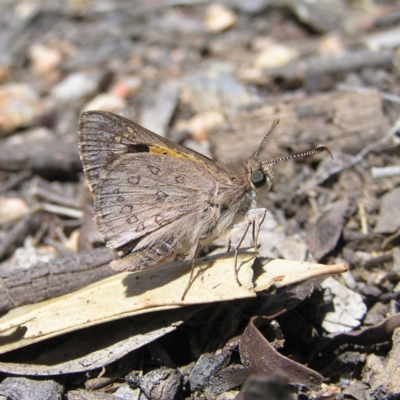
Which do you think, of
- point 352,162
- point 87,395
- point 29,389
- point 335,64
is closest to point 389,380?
point 87,395

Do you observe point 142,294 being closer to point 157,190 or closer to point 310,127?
point 157,190

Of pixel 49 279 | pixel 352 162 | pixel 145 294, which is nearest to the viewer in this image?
pixel 145 294

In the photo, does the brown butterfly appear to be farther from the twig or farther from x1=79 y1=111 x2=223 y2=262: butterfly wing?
the twig

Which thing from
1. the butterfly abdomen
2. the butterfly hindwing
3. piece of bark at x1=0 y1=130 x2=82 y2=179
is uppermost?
the butterfly hindwing

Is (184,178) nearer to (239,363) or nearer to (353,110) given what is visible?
(239,363)

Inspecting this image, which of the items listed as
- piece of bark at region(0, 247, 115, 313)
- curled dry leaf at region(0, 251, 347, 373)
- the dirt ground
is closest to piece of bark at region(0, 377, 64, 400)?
the dirt ground

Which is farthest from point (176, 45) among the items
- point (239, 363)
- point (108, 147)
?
point (239, 363)

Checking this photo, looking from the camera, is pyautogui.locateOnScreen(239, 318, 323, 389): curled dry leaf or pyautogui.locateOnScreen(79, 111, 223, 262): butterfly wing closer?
pyautogui.locateOnScreen(239, 318, 323, 389): curled dry leaf
